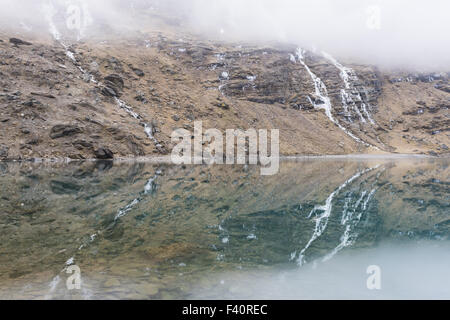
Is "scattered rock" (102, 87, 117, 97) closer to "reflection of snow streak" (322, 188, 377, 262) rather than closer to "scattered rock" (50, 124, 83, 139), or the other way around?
"scattered rock" (50, 124, 83, 139)

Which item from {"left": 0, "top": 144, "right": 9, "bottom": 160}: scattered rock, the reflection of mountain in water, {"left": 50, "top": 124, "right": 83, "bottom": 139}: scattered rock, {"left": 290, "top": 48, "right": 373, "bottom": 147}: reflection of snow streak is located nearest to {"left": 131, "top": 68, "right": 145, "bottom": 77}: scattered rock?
{"left": 50, "top": 124, "right": 83, "bottom": 139}: scattered rock

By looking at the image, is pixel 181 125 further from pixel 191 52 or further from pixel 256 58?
pixel 256 58

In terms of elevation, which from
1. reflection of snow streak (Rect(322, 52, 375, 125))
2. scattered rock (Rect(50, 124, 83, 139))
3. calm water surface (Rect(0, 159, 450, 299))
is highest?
reflection of snow streak (Rect(322, 52, 375, 125))

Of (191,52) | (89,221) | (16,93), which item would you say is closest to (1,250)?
(89,221)

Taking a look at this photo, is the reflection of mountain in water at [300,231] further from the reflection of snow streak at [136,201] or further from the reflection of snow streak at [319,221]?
the reflection of snow streak at [136,201]

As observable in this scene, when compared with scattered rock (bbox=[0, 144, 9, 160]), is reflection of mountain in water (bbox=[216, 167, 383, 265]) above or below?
below

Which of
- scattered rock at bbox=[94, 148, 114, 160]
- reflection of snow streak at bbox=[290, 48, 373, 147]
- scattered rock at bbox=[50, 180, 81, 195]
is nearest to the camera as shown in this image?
scattered rock at bbox=[50, 180, 81, 195]
